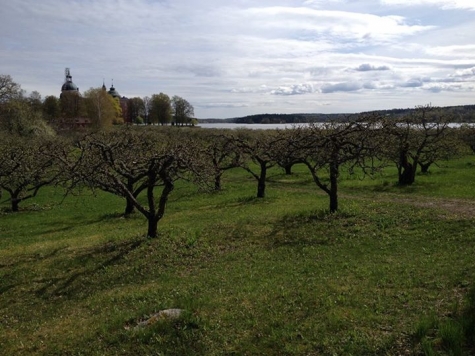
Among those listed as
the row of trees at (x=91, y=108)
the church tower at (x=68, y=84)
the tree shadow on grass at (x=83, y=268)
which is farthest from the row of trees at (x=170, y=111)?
the tree shadow on grass at (x=83, y=268)

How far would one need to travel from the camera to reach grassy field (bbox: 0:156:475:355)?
24.9ft

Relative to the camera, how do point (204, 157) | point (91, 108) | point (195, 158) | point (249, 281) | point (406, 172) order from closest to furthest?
point (249, 281) → point (195, 158) → point (204, 157) → point (406, 172) → point (91, 108)

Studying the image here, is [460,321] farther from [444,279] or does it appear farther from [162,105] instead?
[162,105]

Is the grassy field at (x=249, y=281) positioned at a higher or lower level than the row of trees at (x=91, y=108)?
lower

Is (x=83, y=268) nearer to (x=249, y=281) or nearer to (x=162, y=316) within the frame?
(x=249, y=281)

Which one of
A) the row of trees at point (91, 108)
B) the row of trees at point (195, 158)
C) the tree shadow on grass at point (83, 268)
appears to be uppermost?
the row of trees at point (91, 108)

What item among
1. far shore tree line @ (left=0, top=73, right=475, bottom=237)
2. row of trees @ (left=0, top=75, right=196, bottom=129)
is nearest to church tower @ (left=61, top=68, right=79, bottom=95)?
row of trees @ (left=0, top=75, right=196, bottom=129)

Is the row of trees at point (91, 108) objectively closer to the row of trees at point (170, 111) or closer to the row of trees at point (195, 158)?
the row of trees at point (170, 111)

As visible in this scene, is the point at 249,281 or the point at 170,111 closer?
the point at 249,281

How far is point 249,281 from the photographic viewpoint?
11211 mm

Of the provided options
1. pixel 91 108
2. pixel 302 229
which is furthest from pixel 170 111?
pixel 302 229

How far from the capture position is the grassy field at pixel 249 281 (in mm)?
7598

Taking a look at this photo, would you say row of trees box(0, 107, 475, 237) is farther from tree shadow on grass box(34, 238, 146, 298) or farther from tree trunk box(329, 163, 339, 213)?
tree shadow on grass box(34, 238, 146, 298)

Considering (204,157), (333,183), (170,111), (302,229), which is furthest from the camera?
(170,111)
